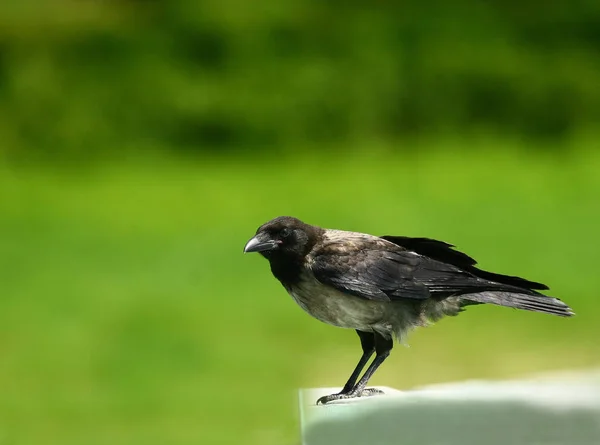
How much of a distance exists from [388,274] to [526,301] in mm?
194

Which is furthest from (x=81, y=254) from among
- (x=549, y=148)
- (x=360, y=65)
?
(x=549, y=148)

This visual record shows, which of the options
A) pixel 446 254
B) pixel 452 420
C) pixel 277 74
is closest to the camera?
pixel 446 254

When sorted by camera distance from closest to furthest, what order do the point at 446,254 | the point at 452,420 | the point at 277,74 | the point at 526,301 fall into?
1. the point at 526,301
2. the point at 446,254
3. the point at 452,420
4. the point at 277,74

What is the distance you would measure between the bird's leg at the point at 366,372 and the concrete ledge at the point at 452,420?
3cm

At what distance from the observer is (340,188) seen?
15.6 feet

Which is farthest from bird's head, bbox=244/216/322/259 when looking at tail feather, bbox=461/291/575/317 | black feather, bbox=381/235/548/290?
tail feather, bbox=461/291/575/317

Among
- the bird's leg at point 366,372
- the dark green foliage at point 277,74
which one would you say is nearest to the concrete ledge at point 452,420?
the bird's leg at point 366,372

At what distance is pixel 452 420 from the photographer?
5.28 ft

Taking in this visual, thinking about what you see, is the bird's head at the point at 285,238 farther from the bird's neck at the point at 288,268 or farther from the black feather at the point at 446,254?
the black feather at the point at 446,254

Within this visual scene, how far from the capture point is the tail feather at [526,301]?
1.27 metres

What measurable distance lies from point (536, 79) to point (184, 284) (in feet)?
7.31

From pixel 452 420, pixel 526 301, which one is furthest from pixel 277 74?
pixel 526 301

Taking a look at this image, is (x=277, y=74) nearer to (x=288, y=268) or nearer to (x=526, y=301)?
(x=288, y=268)

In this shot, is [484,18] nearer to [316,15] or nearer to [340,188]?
[316,15]
